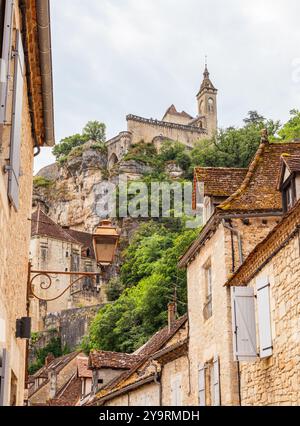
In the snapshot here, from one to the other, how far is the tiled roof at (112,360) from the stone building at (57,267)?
39.9 meters

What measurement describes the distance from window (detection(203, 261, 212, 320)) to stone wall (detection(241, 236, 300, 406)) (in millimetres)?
3380

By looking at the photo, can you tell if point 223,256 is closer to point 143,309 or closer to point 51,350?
point 143,309

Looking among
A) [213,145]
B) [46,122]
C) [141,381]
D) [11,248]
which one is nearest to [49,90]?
[46,122]

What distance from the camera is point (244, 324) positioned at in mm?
10781

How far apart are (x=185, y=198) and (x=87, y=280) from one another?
13546 millimetres

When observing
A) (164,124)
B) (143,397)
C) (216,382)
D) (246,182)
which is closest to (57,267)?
(164,124)

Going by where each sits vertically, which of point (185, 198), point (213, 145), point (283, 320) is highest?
point (213, 145)

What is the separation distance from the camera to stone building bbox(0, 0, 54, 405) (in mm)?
5992

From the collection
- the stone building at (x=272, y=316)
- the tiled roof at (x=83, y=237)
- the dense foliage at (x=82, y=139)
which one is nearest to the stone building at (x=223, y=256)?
the stone building at (x=272, y=316)

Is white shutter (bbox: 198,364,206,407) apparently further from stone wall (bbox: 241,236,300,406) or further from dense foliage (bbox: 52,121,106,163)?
dense foliage (bbox: 52,121,106,163)

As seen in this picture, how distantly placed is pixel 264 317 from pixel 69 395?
23859 millimetres

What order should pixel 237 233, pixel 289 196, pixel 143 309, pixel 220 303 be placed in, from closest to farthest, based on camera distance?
pixel 289 196 < pixel 220 303 < pixel 237 233 < pixel 143 309
